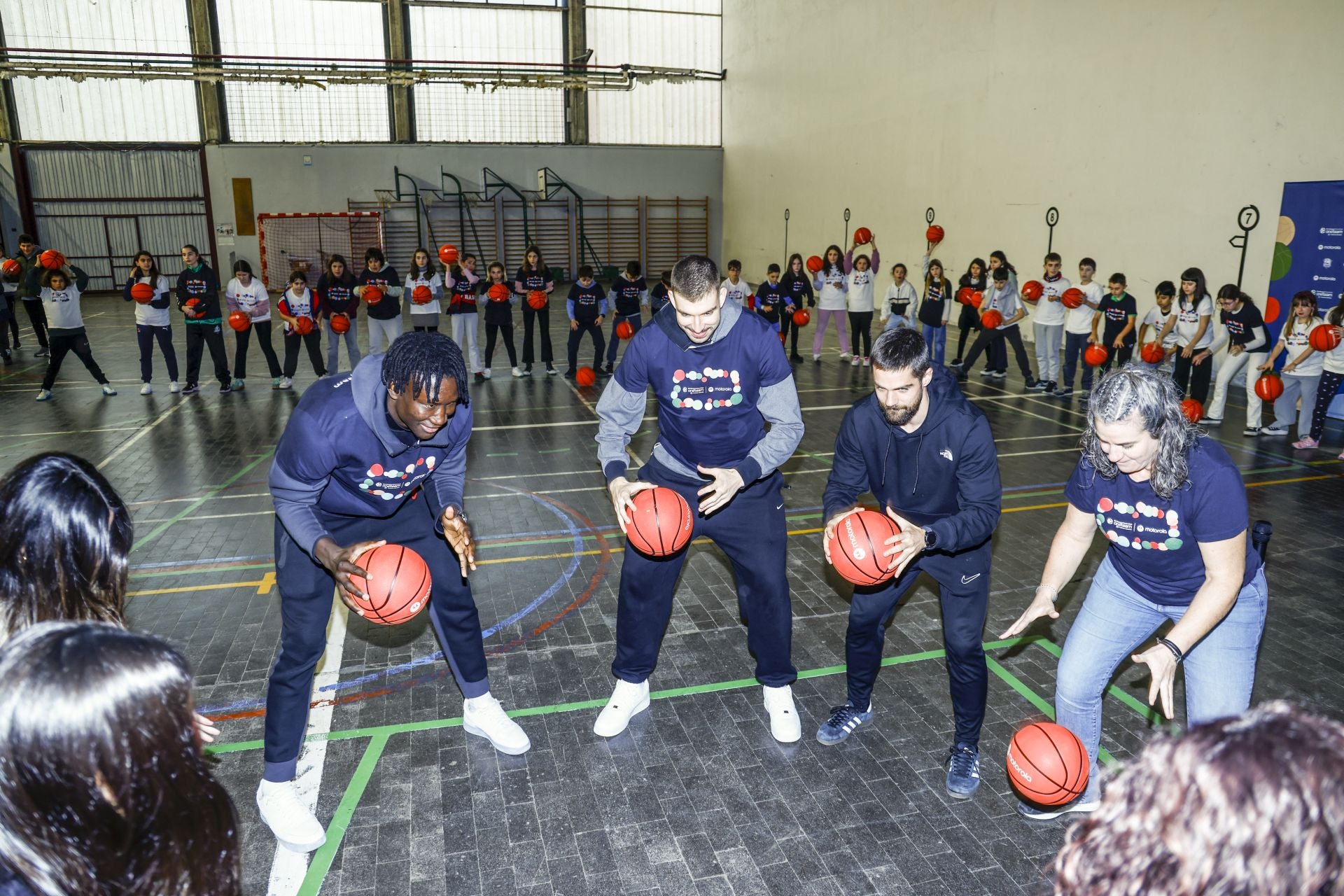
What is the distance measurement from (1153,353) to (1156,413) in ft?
34.4

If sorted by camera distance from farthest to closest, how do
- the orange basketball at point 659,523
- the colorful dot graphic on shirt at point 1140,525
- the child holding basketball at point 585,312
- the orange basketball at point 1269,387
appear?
the child holding basketball at point 585,312
the orange basketball at point 1269,387
the orange basketball at point 659,523
the colorful dot graphic on shirt at point 1140,525

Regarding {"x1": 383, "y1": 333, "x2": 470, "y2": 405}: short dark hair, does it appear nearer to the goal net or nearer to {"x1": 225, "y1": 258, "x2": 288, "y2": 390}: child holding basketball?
{"x1": 225, "y1": 258, "x2": 288, "y2": 390}: child holding basketball

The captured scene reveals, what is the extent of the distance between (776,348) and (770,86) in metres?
26.2

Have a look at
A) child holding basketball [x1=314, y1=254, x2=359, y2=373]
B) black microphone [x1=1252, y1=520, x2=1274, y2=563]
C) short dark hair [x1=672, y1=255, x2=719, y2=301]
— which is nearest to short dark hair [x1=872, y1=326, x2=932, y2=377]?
short dark hair [x1=672, y1=255, x2=719, y2=301]

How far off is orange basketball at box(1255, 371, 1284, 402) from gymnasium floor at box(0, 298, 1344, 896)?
4.31 feet

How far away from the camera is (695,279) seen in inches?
173

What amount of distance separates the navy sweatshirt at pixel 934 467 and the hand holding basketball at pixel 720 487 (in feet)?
1.59

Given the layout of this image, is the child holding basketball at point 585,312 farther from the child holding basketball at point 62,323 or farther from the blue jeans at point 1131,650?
the blue jeans at point 1131,650

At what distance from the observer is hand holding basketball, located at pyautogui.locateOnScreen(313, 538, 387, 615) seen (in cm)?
377

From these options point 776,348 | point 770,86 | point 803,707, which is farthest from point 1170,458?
point 770,86

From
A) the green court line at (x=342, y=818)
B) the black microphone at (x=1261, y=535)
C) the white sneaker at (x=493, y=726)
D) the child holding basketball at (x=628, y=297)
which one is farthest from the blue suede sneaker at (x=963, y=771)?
the child holding basketball at (x=628, y=297)

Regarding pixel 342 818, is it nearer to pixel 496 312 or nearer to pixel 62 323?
pixel 496 312

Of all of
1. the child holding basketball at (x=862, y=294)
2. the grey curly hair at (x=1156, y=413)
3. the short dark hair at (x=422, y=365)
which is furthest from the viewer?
the child holding basketball at (x=862, y=294)

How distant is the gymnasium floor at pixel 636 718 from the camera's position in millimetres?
4035
